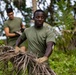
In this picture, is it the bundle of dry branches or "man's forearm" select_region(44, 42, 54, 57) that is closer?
the bundle of dry branches

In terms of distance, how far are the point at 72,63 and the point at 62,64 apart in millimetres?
384

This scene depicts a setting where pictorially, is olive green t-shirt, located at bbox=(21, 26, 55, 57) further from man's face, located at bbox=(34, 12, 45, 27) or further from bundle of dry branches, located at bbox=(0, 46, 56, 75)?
bundle of dry branches, located at bbox=(0, 46, 56, 75)

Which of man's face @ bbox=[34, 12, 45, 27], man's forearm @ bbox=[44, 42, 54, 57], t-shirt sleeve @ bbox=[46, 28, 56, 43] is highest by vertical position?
man's face @ bbox=[34, 12, 45, 27]

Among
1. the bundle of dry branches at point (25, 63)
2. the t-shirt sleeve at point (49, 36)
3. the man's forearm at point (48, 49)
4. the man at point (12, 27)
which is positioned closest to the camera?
the bundle of dry branches at point (25, 63)

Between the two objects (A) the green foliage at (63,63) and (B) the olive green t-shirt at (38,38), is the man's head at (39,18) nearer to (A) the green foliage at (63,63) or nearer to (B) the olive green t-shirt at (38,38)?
(B) the olive green t-shirt at (38,38)

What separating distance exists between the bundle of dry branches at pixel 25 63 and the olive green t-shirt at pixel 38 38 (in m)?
0.40

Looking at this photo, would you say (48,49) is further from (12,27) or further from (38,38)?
(12,27)

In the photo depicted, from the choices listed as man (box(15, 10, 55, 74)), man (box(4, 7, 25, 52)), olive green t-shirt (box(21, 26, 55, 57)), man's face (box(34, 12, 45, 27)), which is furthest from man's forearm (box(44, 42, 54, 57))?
man (box(4, 7, 25, 52))

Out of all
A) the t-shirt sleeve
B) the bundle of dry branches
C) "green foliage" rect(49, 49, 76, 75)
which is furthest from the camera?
"green foliage" rect(49, 49, 76, 75)

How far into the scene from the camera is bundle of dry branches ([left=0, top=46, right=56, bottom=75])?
4.32 metres

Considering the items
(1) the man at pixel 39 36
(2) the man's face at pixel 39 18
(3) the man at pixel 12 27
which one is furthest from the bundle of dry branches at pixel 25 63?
(3) the man at pixel 12 27

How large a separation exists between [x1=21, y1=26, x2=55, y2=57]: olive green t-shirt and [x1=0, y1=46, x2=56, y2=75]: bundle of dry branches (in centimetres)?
40

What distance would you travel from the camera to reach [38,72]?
4.31m

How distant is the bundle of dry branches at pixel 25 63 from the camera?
14.2ft
